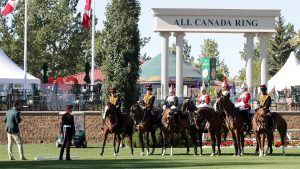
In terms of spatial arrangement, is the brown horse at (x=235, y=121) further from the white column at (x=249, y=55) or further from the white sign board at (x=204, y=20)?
the white column at (x=249, y=55)

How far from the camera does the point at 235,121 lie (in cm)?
4072

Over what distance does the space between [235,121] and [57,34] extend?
2674 inches

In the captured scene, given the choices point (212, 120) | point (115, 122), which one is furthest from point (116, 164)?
point (115, 122)

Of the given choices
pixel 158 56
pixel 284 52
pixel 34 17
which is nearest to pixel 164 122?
pixel 158 56

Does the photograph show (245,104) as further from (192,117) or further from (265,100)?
(192,117)

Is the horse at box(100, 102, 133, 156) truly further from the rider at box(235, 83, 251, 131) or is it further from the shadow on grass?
the shadow on grass

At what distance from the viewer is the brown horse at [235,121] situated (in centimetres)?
4022

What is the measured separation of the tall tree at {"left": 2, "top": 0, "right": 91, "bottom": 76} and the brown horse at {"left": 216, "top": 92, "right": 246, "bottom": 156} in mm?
63568

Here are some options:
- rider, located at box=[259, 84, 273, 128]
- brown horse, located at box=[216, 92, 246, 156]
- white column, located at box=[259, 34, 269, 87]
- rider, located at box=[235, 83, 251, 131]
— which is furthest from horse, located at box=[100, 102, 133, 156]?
white column, located at box=[259, 34, 269, 87]

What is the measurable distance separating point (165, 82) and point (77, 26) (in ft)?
156

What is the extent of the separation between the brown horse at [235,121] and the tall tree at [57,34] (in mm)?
63568

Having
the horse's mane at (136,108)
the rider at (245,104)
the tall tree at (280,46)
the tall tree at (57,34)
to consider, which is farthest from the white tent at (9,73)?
the tall tree at (280,46)

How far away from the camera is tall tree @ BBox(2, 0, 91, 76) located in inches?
4134

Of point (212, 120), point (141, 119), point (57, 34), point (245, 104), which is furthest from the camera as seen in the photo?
point (57, 34)
